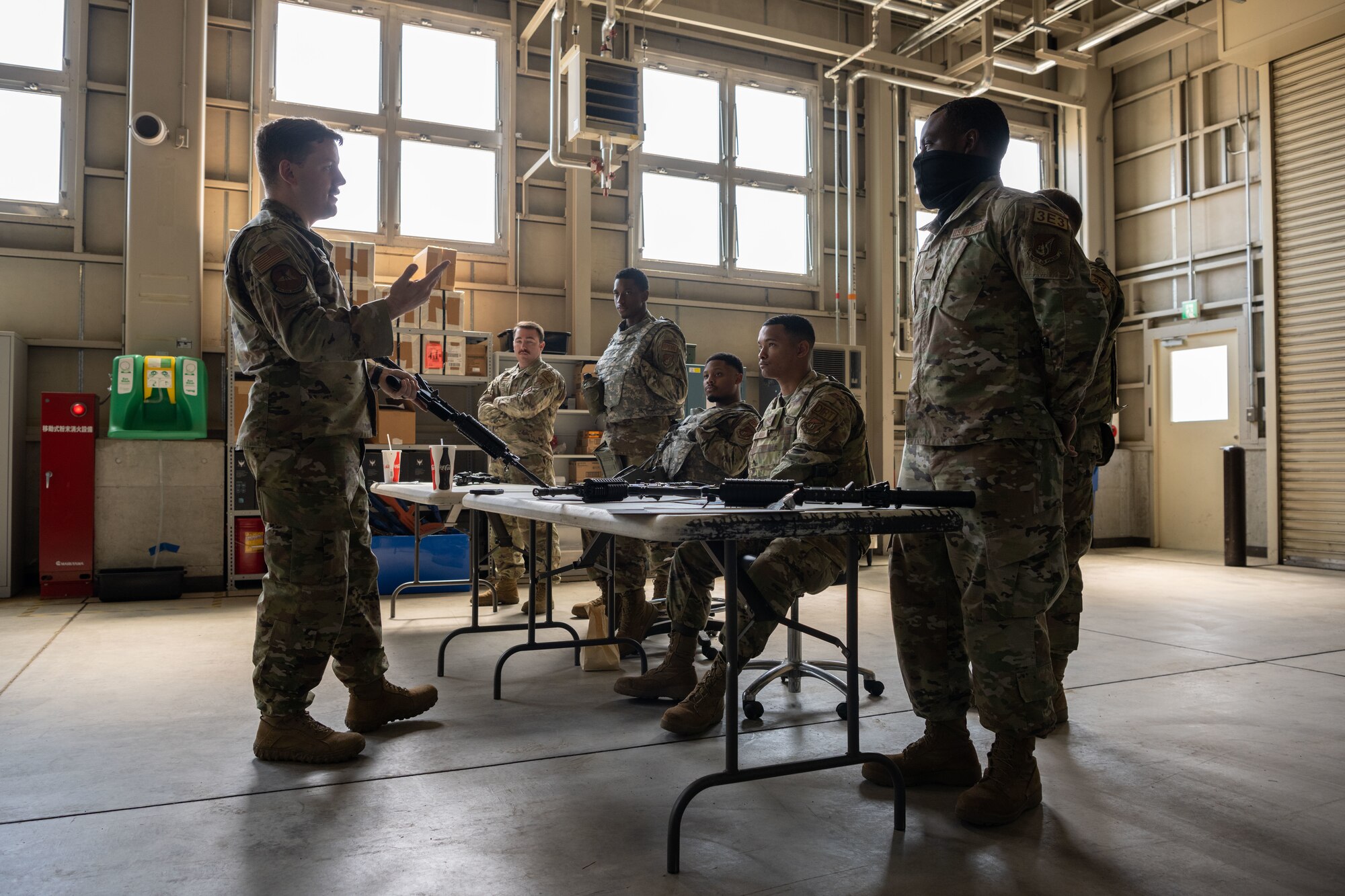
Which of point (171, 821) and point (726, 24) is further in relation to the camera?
point (726, 24)

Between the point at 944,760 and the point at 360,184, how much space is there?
21.2 ft

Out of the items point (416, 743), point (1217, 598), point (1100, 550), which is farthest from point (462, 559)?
point (1100, 550)

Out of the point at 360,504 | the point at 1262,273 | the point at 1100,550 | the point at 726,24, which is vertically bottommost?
the point at 1100,550

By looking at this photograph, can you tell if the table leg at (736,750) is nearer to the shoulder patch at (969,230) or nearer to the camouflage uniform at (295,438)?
the shoulder patch at (969,230)

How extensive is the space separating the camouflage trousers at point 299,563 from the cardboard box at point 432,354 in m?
4.11

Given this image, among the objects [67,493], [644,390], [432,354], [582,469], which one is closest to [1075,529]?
[644,390]

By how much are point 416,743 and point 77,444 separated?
172 inches

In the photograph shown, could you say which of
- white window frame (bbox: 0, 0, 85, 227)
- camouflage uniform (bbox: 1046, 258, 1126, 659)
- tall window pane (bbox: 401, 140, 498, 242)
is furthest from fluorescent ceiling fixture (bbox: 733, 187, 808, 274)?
camouflage uniform (bbox: 1046, 258, 1126, 659)

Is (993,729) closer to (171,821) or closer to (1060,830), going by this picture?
(1060,830)

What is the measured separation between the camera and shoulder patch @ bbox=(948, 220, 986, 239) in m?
2.06

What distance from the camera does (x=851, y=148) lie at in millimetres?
8625

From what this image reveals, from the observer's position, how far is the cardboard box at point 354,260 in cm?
620

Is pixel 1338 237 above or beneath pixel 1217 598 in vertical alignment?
above

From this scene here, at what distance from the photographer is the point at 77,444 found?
5.64 meters
